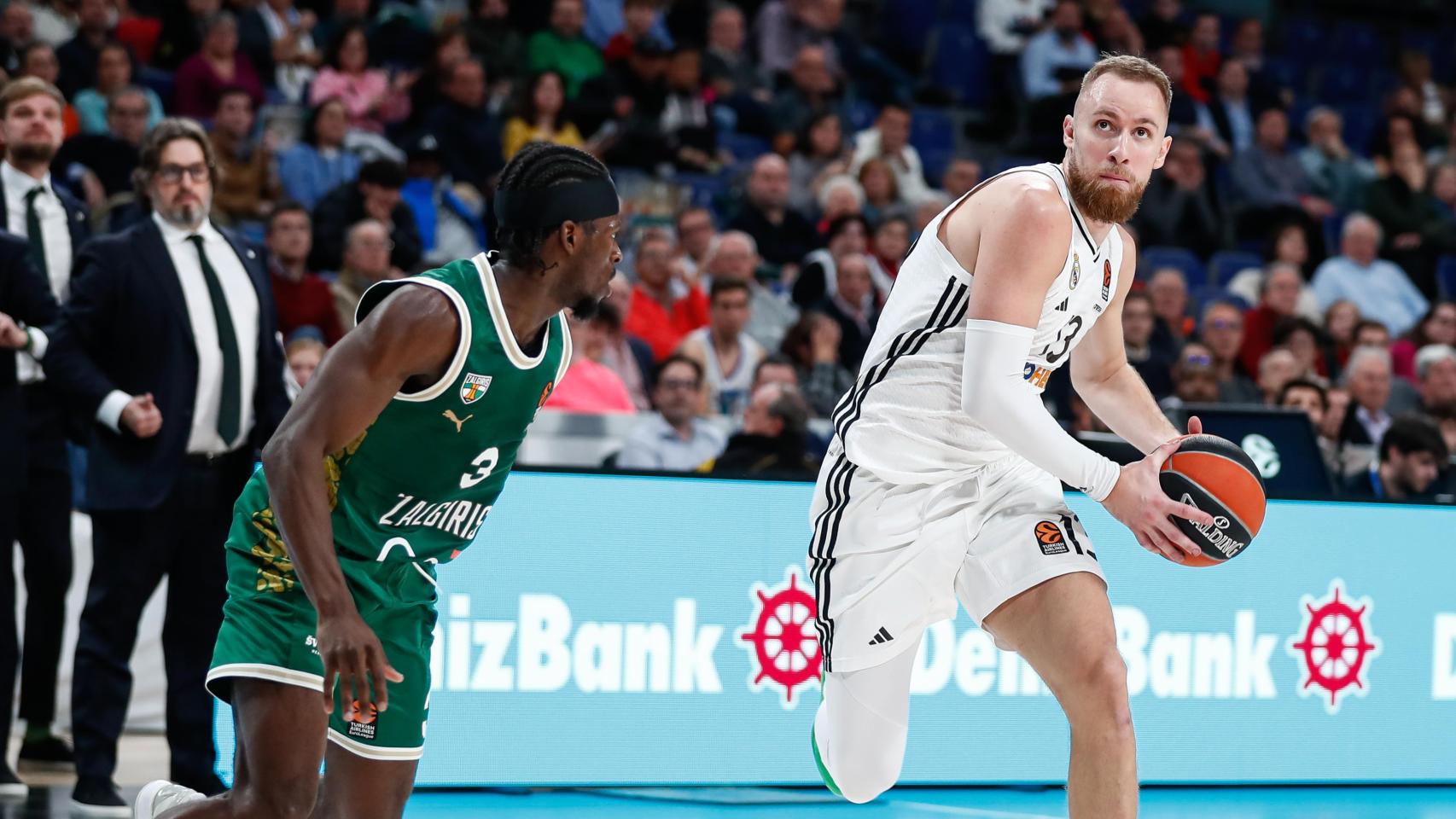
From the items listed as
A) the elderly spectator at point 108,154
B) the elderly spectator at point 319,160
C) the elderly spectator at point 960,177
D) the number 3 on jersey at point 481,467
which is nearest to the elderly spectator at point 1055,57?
the elderly spectator at point 960,177

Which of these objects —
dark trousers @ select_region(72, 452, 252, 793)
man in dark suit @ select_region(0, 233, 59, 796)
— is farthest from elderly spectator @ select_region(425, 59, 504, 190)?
dark trousers @ select_region(72, 452, 252, 793)

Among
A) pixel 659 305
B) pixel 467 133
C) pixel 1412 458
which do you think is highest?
pixel 467 133

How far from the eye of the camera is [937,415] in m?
4.10

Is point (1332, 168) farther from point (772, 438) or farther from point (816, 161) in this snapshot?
point (772, 438)

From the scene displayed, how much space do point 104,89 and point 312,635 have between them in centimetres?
746

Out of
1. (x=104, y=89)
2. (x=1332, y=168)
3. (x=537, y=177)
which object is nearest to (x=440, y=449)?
(x=537, y=177)

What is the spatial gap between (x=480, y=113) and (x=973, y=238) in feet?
24.9

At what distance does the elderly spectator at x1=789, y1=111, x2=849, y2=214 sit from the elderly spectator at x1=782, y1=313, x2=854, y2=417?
2.82 metres

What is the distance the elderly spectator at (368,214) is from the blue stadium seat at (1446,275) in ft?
25.9

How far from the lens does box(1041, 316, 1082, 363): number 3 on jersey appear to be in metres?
4.09

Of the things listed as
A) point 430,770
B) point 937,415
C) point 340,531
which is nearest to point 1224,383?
point 430,770

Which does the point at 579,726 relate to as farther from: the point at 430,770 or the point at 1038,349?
the point at 1038,349

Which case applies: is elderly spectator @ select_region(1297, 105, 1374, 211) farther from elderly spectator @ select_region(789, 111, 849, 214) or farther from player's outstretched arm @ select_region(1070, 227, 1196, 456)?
player's outstretched arm @ select_region(1070, 227, 1196, 456)

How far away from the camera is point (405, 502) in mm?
3547
